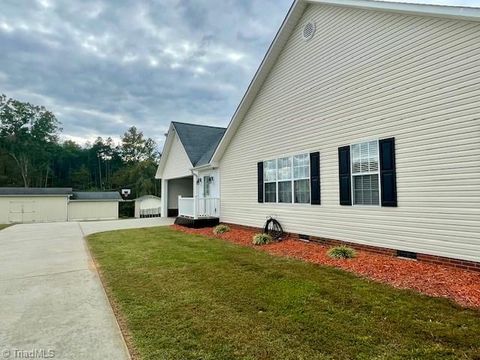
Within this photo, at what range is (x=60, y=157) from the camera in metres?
52.4

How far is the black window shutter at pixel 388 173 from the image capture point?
6469 mm

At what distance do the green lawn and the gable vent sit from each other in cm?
687

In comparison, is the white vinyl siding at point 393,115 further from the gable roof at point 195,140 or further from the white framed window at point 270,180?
the gable roof at point 195,140

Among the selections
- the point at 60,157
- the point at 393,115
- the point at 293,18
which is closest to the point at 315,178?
the point at 393,115

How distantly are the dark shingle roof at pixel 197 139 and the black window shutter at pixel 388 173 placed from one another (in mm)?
10134

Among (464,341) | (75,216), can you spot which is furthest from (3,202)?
(464,341)

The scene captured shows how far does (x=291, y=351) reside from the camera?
112 inches

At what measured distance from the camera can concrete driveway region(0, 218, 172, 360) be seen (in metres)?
2.98

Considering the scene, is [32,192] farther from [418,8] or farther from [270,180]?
[418,8]

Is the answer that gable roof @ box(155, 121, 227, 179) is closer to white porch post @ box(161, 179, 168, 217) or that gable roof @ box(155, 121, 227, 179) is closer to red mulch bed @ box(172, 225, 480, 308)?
white porch post @ box(161, 179, 168, 217)

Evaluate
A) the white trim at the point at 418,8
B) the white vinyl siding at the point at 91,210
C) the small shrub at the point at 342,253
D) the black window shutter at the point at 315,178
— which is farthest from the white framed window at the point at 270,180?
the white vinyl siding at the point at 91,210

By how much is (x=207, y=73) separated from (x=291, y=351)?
17.2 meters
